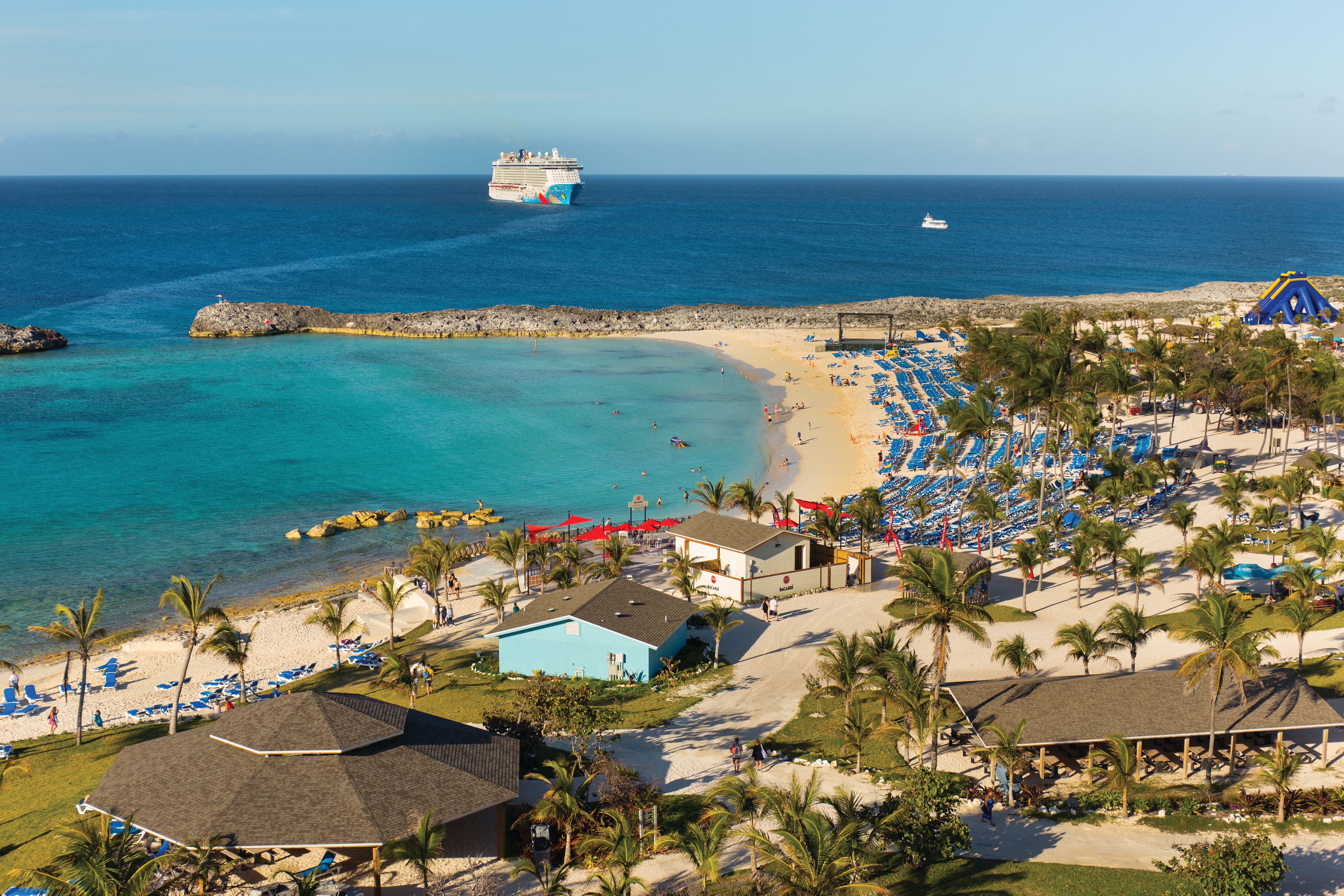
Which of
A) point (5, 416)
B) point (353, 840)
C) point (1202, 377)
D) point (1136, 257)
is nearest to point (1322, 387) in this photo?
point (1202, 377)

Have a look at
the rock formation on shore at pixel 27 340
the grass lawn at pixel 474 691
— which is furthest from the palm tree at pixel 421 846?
the rock formation on shore at pixel 27 340

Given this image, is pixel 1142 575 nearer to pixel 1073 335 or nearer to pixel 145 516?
pixel 1073 335

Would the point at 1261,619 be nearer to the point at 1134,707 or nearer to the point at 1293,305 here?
the point at 1134,707

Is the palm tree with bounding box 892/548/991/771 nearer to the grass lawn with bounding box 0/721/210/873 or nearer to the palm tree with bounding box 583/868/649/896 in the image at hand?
the palm tree with bounding box 583/868/649/896

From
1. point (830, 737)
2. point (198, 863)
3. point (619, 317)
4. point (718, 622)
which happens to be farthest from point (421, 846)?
point (619, 317)

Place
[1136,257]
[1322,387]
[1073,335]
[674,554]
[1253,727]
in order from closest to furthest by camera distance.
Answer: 1. [1253,727]
2. [674,554]
3. [1322,387]
4. [1073,335]
5. [1136,257]

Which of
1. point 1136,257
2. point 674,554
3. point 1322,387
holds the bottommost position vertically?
point 674,554
